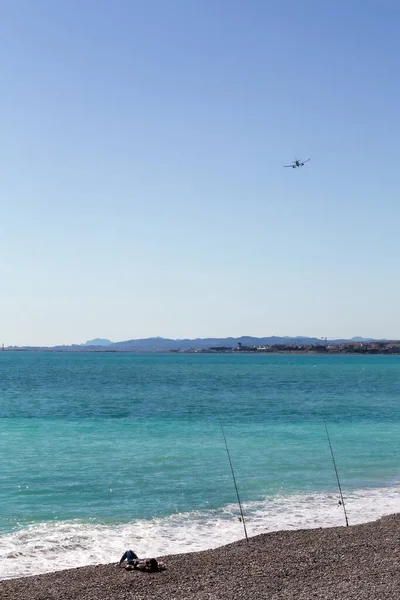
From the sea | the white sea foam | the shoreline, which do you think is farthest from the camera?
the sea

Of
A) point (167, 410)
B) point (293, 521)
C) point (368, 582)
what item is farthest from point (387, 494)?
point (167, 410)

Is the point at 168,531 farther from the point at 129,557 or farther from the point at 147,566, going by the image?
the point at 147,566

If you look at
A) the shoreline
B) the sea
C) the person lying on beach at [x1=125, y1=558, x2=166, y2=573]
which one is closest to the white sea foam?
the sea

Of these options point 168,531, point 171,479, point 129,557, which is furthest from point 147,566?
point 171,479

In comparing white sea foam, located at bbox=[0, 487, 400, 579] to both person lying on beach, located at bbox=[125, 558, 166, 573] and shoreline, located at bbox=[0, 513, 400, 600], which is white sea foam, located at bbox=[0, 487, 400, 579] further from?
person lying on beach, located at bbox=[125, 558, 166, 573]

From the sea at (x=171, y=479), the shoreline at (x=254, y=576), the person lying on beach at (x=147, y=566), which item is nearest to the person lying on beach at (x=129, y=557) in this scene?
the person lying on beach at (x=147, y=566)

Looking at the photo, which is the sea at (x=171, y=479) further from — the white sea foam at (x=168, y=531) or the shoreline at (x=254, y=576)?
the shoreline at (x=254, y=576)

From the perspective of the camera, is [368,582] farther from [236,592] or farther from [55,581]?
[55,581]
